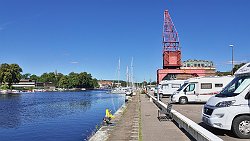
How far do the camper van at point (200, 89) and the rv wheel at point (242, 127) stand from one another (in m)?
18.1

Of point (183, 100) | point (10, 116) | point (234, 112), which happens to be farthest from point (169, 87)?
point (234, 112)

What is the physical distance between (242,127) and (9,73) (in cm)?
15259

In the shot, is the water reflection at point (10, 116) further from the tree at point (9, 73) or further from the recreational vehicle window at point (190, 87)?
the tree at point (9, 73)

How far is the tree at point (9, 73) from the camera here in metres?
152

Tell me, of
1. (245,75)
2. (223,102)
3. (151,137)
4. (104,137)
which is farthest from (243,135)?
(104,137)

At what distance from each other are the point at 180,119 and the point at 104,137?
141 inches

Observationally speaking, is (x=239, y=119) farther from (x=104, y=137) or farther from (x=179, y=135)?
(x=104, y=137)

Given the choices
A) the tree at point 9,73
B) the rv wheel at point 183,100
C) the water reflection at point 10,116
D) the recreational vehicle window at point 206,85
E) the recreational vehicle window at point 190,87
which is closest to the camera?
the water reflection at point 10,116

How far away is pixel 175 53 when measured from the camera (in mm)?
86188

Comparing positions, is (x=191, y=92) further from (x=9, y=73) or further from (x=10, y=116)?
(x=9, y=73)

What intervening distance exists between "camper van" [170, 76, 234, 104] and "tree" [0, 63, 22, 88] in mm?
135378

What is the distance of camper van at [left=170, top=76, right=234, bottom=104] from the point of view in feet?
95.0

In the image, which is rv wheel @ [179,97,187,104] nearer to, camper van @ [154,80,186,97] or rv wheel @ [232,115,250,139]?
camper van @ [154,80,186,97]

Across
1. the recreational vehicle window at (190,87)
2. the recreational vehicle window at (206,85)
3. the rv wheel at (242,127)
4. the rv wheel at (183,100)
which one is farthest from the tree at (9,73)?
the rv wheel at (242,127)
